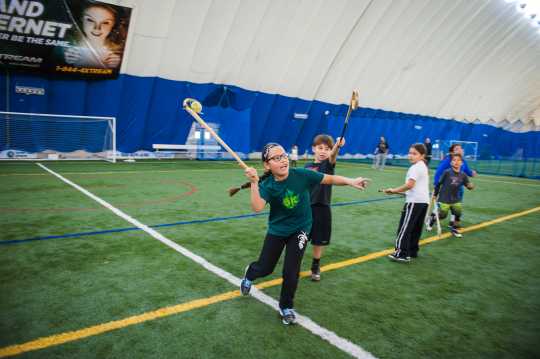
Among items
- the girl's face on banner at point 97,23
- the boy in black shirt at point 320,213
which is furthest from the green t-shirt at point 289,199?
the girl's face on banner at point 97,23

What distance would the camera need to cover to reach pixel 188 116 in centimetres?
2283

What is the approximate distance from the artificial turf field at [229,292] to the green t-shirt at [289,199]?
0.92m

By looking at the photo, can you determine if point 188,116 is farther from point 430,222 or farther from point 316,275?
point 316,275

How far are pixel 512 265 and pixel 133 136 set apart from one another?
20.4 metres

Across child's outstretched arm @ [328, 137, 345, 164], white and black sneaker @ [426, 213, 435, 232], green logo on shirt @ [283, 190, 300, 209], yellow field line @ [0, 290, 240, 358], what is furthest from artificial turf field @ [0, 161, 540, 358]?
child's outstretched arm @ [328, 137, 345, 164]

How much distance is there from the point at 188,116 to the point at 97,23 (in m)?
7.22

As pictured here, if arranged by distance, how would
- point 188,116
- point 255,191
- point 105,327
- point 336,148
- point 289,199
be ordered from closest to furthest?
point 105,327, point 255,191, point 289,199, point 336,148, point 188,116

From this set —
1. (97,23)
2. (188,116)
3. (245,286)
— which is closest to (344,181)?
(245,286)

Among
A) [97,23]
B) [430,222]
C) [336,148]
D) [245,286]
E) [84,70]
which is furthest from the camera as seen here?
[84,70]

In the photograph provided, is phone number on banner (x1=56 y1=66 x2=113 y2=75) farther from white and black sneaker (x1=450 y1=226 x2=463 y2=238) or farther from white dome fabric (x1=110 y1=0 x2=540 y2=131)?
white and black sneaker (x1=450 y1=226 x2=463 y2=238)

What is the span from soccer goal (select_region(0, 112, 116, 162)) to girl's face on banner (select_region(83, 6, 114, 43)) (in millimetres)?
4232

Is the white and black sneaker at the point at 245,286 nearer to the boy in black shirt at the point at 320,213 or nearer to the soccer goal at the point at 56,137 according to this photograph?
the boy in black shirt at the point at 320,213

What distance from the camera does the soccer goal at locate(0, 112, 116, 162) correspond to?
18234 millimetres

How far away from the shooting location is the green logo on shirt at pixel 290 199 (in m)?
3.58
